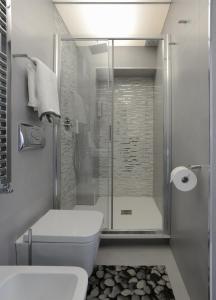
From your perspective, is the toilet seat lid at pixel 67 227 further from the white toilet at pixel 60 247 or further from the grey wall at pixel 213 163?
the grey wall at pixel 213 163

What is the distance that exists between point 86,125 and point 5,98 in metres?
1.51

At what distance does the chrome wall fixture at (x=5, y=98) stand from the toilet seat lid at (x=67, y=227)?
0.43 m

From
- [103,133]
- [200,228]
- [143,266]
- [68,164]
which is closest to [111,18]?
[103,133]

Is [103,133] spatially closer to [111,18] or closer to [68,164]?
[68,164]

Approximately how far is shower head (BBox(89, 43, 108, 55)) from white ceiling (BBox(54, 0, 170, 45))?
33 cm

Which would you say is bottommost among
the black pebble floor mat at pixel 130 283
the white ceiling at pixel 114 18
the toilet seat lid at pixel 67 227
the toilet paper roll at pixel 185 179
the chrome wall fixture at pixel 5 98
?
the black pebble floor mat at pixel 130 283

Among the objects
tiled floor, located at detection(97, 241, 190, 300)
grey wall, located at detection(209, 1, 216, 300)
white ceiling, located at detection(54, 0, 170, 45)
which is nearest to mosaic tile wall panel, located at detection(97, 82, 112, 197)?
tiled floor, located at detection(97, 241, 190, 300)

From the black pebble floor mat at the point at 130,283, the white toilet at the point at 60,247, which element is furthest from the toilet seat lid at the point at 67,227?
the black pebble floor mat at the point at 130,283

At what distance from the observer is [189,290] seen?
173 centimetres

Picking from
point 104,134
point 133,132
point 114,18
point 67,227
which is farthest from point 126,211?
point 114,18

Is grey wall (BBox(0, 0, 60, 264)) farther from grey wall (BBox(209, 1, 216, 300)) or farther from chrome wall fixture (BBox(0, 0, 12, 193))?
grey wall (BBox(209, 1, 216, 300))

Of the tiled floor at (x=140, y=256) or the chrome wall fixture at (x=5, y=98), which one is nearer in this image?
the chrome wall fixture at (x=5, y=98)

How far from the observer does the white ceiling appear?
102 inches

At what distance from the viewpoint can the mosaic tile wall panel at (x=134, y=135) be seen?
3.82 meters
